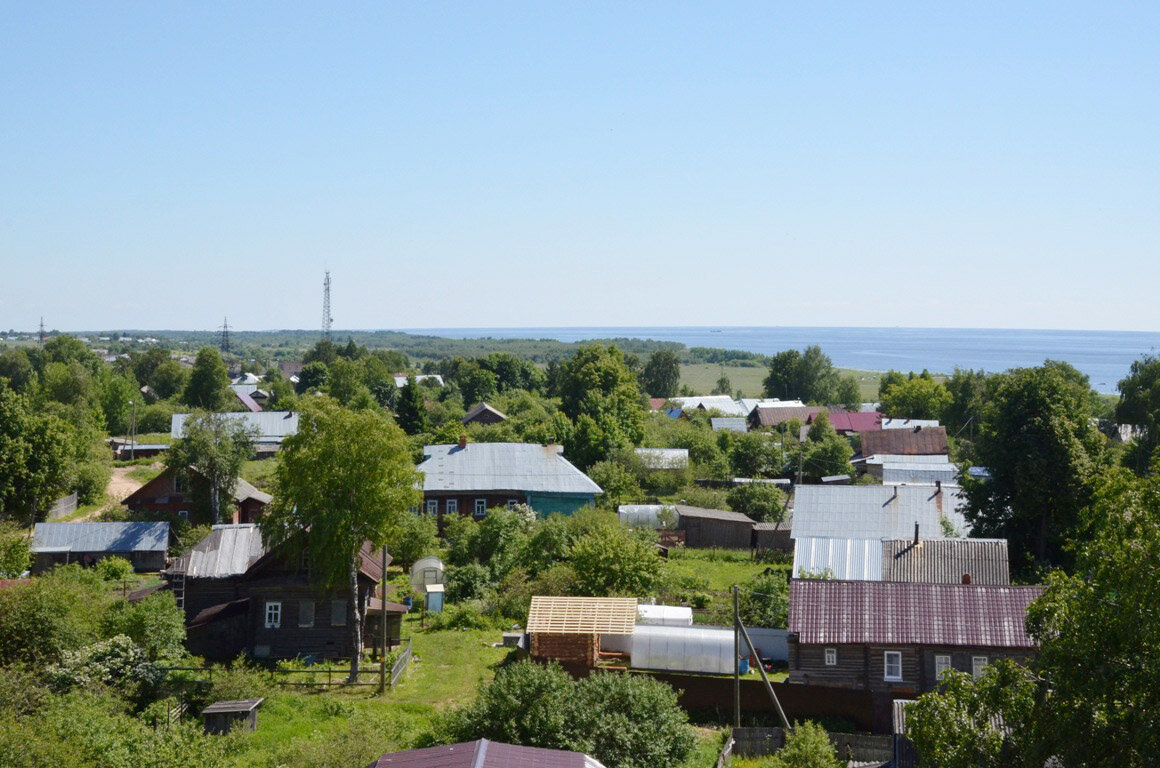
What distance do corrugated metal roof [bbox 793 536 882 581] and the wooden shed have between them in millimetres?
7420

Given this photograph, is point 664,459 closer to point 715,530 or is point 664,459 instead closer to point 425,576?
point 715,530

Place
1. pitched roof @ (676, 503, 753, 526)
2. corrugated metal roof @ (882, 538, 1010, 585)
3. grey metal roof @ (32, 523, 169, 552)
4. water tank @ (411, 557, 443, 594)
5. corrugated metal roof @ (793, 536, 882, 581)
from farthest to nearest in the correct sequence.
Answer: pitched roof @ (676, 503, 753, 526) → grey metal roof @ (32, 523, 169, 552) → water tank @ (411, 557, 443, 594) → corrugated metal roof @ (793, 536, 882, 581) → corrugated metal roof @ (882, 538, 1010, 585)

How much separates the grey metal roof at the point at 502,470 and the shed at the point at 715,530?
15.9 ft

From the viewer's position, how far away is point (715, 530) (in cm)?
5134

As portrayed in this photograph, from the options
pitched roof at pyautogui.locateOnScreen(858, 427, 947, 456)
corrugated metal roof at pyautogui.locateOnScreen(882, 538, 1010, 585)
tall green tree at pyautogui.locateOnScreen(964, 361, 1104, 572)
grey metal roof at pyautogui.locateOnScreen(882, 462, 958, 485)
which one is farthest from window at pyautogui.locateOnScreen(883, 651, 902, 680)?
pitched roof at pyautogui.locateOnScreen(858, 427, 947, 456)

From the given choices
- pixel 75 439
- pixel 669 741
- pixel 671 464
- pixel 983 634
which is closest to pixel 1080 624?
pixel 669 741

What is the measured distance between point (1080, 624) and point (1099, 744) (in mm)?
1437

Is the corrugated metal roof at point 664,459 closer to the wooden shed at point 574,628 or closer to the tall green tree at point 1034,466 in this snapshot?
the tall green tree at point 1034,466

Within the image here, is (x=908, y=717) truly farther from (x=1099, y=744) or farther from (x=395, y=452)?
(x=395, y=452)

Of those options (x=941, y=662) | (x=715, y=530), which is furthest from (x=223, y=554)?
(x=715, y=530)

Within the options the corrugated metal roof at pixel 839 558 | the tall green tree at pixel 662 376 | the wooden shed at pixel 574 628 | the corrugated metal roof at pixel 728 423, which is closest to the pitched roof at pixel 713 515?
the corrugated metal roof at pixel 839 558

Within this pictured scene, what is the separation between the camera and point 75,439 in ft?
203

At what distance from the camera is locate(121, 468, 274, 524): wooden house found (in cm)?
5088

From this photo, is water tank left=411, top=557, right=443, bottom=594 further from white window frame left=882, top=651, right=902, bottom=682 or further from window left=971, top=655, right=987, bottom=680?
window left=971, top=655, right=987, bottom=680
